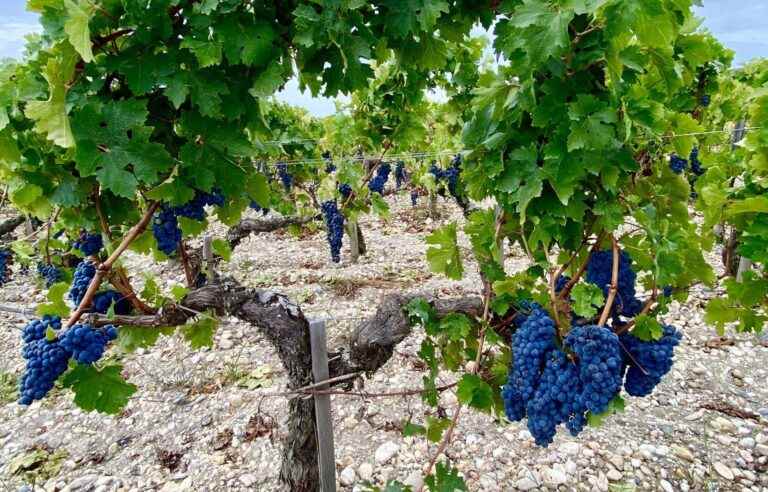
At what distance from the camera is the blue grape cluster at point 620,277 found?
1.67 m

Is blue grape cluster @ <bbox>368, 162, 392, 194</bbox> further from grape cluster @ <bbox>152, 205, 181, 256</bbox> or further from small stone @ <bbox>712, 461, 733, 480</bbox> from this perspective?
grape cluster @ <bbox>152, 205, 181, 256</bbox>

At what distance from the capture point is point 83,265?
7.29ft

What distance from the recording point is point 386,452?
11.6ft

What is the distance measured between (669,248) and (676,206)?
1.32 feet

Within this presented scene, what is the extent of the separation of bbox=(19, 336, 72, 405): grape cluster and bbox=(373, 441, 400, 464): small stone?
2.40 metres

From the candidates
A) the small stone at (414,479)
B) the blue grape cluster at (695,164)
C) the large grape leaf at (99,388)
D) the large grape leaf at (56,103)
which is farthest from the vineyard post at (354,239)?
the large grape leaf at (56,103)

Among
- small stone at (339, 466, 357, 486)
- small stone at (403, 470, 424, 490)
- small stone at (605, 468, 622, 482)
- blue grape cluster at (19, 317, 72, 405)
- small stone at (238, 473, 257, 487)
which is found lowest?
small stone at (605, 468, 622, 482)

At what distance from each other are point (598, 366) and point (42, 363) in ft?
5.81

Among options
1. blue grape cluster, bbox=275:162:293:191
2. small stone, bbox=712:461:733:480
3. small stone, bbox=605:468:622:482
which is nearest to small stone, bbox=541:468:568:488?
small stone, bbox=605:468:622:482

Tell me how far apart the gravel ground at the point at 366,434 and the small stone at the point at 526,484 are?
1 cm

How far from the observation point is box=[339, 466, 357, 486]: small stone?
10.8ft

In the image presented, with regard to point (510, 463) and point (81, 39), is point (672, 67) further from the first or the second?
point (510, 463)

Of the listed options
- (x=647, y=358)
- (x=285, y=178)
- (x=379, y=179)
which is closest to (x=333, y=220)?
(x=379, y=179)

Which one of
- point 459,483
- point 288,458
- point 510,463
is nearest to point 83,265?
point 288,458
